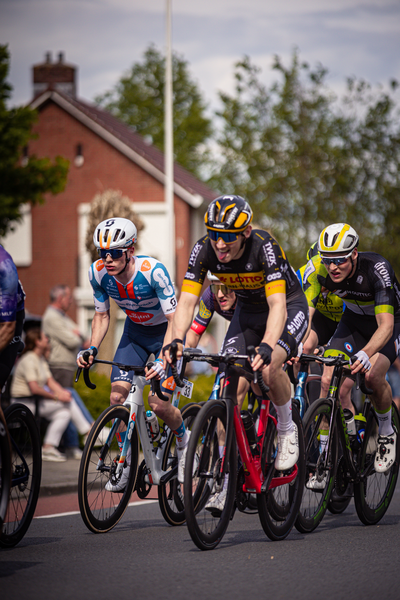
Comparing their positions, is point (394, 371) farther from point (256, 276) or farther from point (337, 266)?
point (256, 276)

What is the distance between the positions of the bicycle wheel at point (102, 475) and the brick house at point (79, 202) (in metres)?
26.9

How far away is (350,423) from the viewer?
23.0ft

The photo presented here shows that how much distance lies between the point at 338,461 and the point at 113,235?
2.58m

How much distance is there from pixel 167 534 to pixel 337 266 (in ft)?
8.39

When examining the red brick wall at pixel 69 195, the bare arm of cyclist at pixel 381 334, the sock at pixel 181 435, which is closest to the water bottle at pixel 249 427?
the sock at pixel 181 435

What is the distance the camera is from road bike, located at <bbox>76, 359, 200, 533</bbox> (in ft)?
19.8

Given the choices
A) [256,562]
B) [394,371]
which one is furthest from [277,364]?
[394,371]

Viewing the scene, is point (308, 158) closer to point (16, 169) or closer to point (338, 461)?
point (16, 169)

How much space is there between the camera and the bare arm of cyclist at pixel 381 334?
663 cm

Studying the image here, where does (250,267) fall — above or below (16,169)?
below

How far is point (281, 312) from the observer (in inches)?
220

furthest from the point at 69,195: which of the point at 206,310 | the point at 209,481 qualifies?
the point at 209,481

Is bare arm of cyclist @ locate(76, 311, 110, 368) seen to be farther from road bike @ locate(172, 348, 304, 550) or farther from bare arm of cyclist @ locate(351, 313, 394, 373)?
bare arm of cyclist @ locate(351, 313, 394, 373)

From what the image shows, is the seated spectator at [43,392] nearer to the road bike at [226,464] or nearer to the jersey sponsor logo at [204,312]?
the jersey sponsor logo at [204,312]
